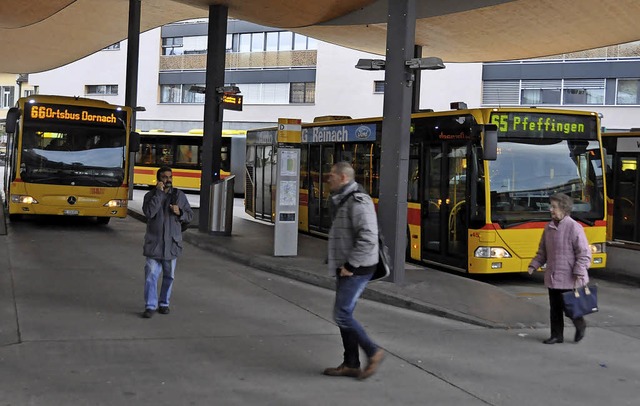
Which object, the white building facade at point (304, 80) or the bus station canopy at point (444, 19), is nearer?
the bus station canopy at point (444, 19)

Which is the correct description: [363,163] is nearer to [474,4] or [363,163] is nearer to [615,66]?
[474,4]

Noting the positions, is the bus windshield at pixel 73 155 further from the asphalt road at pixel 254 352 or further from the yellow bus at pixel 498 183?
the yellow bus at pixel 498 183

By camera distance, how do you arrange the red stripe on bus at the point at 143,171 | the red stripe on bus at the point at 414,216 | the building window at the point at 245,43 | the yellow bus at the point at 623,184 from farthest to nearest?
the building window at the point at 245,43
the red stripe on bus at the point at 143,171
the yellow bus at the point at 623,184
the red stripe on bus at the point at 414,216

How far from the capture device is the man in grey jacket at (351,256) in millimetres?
6441

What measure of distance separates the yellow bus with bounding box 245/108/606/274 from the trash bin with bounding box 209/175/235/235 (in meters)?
4.79

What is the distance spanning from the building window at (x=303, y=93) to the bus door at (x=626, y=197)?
3284cm

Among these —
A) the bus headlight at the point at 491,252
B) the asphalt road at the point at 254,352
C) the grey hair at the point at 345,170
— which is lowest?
the asphalt road at the point at 254,352

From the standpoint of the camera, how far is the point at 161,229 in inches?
351

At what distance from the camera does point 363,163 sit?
1630 cm

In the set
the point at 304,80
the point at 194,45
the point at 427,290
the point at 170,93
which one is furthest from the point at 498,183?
the point at 170,93

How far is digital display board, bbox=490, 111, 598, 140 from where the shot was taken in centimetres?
1246

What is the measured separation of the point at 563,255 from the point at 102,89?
177ft

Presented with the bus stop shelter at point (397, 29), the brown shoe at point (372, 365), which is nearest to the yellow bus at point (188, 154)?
the bus stop shelter at point (397, 29)

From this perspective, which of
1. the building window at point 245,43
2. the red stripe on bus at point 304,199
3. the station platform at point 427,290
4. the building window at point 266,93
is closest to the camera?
the station platform at point 427,290
